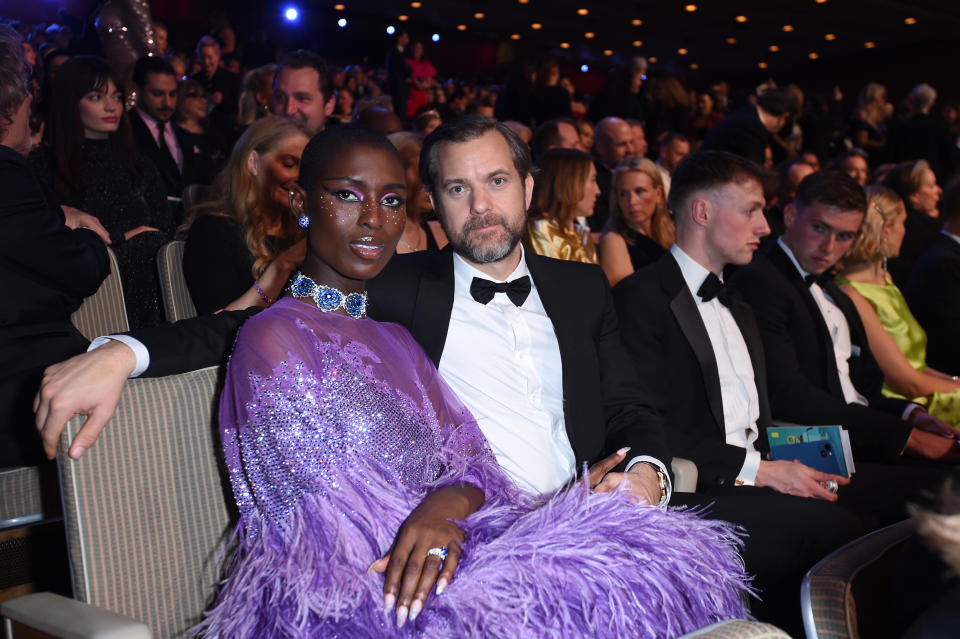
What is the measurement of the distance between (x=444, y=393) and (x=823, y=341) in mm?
2091

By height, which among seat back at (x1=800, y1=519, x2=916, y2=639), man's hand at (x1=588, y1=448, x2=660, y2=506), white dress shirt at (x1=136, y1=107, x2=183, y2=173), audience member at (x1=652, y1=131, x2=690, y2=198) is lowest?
seat back at (x1=800, y1=519, x2=916, y2=639)

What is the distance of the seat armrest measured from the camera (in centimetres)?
132

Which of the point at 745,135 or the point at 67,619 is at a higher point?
the point at 745,135

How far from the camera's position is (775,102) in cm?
641

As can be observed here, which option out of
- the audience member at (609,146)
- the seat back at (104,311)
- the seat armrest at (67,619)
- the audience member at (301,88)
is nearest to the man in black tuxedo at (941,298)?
the audience member at (609,146)

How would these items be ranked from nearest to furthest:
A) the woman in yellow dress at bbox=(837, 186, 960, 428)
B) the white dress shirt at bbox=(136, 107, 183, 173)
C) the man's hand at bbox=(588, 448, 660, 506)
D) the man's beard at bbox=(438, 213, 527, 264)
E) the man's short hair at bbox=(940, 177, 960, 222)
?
the man's hand at bbox=(588, 448, 660, 506) < the man's beard at bbox=(438, 213, 527, 264) < the woman in yellow dress at bbox=(837, 186, 960, 428) < the man's short hair at bbox=(940, 177, 960, 222) < the white dress shirt at bbox=(136, 107, 183, 173)

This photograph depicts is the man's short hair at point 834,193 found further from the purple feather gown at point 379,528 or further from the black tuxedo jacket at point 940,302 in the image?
the purple feather gown at point 379,528

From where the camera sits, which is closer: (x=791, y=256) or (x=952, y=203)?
(x=791, y=256)

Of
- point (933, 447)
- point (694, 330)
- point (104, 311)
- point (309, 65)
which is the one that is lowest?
point (933, 447)

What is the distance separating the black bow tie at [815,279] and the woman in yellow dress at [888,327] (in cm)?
39

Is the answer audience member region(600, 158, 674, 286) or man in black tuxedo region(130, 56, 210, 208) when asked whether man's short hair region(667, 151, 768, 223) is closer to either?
audience member region(600, 158, 674, 286)

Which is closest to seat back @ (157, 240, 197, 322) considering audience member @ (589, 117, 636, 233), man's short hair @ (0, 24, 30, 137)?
man's short hair @ (0, 24, 30, 137)

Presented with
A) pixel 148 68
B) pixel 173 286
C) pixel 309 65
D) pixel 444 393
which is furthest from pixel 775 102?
pixel 444 393

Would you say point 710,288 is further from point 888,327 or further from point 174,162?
point 174,162
